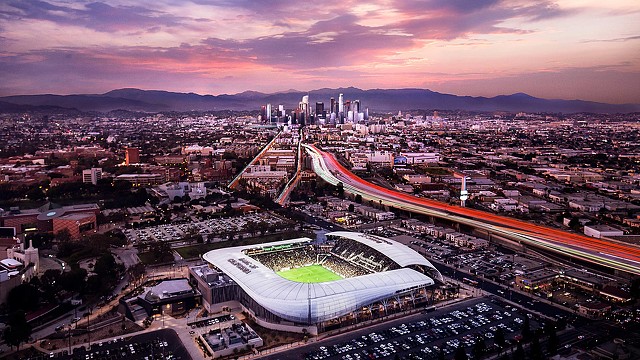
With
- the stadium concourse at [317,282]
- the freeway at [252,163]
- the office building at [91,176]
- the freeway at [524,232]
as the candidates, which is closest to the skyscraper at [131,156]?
the office building at [91,176]

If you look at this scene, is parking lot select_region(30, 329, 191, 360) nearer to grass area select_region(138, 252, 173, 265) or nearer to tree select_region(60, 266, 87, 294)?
tree select_region(60, 266, 87, 294)

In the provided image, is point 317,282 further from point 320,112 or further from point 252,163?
point 320,112

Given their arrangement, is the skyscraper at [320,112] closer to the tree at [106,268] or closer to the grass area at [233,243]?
the grass area at [233,243]

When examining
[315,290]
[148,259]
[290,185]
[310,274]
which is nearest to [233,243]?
[148,259]

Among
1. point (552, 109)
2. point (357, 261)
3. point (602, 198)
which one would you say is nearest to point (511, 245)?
point (357, 261)

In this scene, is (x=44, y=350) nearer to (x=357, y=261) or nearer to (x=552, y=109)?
(x=357, y=261)

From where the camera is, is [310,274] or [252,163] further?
[252,163]
